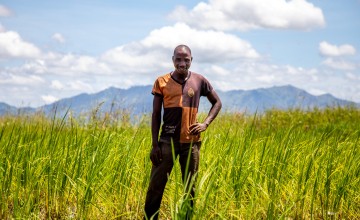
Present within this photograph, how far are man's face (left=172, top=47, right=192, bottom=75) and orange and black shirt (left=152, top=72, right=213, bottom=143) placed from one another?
0.11 meters

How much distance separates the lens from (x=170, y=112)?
3.77 meters

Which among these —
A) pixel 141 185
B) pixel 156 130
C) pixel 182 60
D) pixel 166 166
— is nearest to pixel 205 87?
pixel 182 60

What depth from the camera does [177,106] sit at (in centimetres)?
376

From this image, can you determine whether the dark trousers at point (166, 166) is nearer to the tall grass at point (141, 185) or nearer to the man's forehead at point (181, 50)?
the tall grass at point (141, 185)

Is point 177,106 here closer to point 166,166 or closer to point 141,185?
point 166,166

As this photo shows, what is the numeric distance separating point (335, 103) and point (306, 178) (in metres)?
13.4

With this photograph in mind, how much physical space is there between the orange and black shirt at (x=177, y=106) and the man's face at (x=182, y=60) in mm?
113

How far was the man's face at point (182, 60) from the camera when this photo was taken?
377 centimetres

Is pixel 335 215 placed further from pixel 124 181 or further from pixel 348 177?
pixel 124 181

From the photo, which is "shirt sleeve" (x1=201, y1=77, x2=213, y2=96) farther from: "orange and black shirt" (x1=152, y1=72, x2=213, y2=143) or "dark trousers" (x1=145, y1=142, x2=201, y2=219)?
"dark trousers" (x1=145, y1=142, x2=201, y2=219)

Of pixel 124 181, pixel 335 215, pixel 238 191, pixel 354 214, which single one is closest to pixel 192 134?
pixel 238 191

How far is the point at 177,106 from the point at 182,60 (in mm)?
A: 380

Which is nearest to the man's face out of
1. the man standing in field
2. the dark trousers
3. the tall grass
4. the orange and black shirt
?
the man standing in field

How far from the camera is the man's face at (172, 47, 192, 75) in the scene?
148 inches
